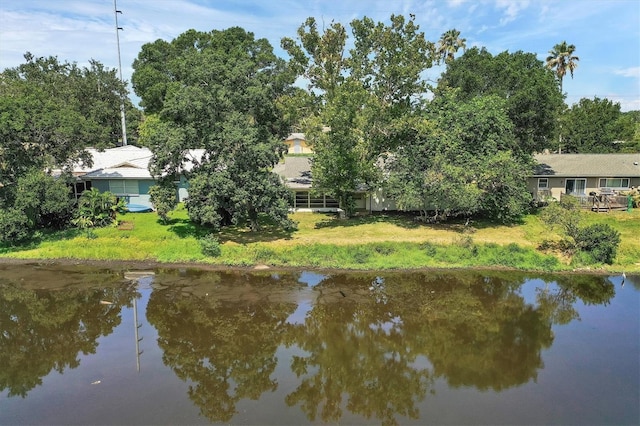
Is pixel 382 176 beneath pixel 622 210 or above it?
above

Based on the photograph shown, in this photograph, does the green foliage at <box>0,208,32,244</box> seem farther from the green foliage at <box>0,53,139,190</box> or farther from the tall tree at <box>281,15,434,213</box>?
the tall tree at <box>281,15,434,213</box>

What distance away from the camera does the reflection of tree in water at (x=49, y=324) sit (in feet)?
44.5

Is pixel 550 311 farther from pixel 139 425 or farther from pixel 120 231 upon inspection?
pixel 120 231

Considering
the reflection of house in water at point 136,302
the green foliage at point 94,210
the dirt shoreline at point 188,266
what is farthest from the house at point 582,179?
the green foliage at point 94,210

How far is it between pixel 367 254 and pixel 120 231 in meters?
14.3

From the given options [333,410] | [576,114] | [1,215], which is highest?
[576,114]

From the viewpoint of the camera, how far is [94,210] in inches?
Result: 1053

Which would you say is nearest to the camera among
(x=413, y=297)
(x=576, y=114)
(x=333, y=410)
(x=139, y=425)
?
(x=139, y=425)

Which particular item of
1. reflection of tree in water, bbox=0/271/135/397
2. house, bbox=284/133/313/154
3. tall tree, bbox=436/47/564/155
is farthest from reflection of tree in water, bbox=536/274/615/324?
house, bbox=284/133/313/154

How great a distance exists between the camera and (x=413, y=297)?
61.9ft

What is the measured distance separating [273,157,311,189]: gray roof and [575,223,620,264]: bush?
17.3m

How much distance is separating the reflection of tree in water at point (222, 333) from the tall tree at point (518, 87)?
19005mm

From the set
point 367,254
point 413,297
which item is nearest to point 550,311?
point 413,297

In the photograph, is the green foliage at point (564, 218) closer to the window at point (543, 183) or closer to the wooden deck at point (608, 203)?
the wooden deck at point (608, 203)
